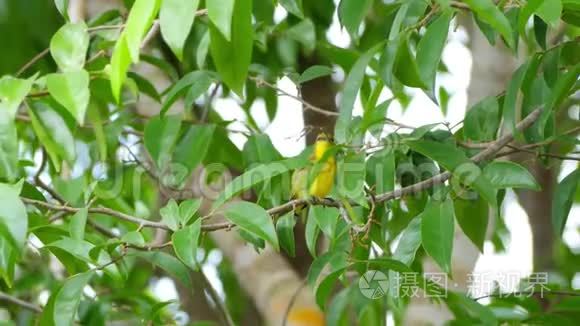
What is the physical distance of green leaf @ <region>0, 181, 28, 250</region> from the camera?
3.63 feet

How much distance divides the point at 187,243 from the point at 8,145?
0.88 feet

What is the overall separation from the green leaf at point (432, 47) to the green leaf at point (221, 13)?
1.07 feet

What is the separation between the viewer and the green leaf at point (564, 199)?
1.41 meters

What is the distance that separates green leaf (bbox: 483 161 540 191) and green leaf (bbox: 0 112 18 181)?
596mm

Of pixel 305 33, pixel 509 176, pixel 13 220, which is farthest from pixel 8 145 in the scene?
pixel 305 33

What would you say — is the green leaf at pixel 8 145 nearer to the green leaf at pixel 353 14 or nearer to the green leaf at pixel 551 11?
the green leaf at pixel 353 14

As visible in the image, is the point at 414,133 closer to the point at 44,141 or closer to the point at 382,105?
the point at 382,105

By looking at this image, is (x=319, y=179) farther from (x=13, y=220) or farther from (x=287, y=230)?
(x=13, y=220)

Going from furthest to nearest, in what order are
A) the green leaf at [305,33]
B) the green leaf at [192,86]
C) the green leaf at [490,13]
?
1. the green leaf at [305,33]
2. the green leaf at [192,86]
3. the green leaf at [490,13]

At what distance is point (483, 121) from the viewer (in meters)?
1.48

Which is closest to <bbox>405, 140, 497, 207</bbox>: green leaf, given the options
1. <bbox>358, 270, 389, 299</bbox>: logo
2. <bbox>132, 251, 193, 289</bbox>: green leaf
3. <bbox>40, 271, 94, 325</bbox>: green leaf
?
<bbox>358, 270, 389, 299</bbox>: logo

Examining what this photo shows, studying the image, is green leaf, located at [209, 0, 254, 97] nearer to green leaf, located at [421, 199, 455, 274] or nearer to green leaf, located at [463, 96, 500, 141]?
green leaf, located at [421, 199, 455, 274]

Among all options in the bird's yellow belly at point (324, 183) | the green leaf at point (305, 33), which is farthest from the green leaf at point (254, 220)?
the green leaf at point (305, 33)

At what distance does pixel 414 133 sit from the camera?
1415 mm
